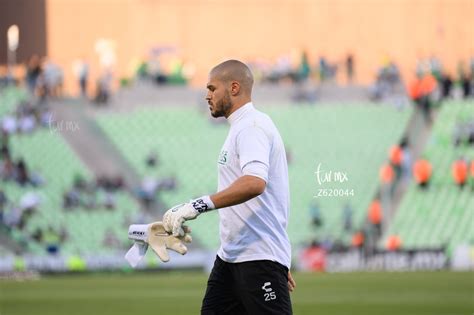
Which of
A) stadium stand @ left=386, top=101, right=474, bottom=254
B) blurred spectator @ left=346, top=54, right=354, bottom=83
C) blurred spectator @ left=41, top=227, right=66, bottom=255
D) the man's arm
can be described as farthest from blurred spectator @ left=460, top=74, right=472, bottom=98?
the man's arm

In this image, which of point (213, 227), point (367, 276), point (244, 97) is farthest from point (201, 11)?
point (244, 97)

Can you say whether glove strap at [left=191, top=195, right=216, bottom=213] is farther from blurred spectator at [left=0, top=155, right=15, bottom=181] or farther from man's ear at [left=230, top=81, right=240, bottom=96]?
blurred spectator at [left=0, top=155, right=15, bottom=181]

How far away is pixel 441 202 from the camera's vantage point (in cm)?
3547

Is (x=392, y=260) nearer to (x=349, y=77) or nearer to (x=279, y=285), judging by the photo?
(x=349, y=77)

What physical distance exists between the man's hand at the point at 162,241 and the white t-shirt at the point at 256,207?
34cm

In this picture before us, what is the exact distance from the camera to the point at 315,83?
40062 mm

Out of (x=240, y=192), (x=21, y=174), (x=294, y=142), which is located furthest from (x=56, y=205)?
(x=240, y=192)

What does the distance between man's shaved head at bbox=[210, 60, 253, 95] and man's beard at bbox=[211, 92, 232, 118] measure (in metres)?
0.10

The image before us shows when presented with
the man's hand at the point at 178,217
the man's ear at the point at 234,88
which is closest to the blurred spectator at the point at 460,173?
the man's ear at the point at 234,88

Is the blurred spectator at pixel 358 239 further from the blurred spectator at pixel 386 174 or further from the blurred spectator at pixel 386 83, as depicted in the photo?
the blurred spectator at pixel 386 83

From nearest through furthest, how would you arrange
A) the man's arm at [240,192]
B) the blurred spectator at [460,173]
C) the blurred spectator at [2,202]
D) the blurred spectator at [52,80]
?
1. the man's arm at [240,192]
2. the blurred spectator at [2,202]
3. the blurred spectator at [460,173]
4. the blurred spectator at [52,80]

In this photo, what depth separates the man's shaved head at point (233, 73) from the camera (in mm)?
7239

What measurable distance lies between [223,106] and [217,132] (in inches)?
1221

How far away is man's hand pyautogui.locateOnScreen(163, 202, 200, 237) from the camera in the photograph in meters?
6.77
